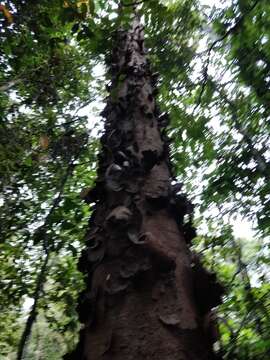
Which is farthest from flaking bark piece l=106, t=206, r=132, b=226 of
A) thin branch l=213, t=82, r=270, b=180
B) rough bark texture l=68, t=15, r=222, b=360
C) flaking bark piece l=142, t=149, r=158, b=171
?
thin branch l=213, t=82, r=270, b=180

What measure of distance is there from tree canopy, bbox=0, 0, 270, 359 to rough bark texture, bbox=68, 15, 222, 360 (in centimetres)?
60

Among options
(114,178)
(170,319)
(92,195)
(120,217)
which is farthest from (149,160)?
(170,319)

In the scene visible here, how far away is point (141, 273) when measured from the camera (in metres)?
1.30

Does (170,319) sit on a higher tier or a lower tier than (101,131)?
lower

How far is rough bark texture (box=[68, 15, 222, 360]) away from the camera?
1127mm

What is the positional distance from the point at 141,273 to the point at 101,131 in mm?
Result: 2330

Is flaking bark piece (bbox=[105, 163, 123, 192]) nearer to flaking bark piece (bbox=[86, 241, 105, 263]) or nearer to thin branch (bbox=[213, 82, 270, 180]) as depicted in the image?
flaking bark piece (bbox=[86, 241, 105, 263])

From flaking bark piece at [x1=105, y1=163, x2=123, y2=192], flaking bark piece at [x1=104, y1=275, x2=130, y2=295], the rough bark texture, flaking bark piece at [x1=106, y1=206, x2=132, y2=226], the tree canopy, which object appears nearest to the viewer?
the rough bark texture

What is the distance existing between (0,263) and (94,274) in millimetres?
5349

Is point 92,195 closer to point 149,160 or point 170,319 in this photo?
point 149,160

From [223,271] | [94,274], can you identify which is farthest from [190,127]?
[94,274]

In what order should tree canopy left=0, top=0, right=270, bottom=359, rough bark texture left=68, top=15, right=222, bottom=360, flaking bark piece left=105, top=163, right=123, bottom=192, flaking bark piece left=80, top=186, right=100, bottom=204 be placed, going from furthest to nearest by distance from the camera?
tree canopy left=0, top=0, right=270, bottom=359
flaking bark piece left=80, top=186, right=100, bottom=204
flaking bark piece left=105, top=163, right=123, bottom=192
rough bark texture left=68, top=15, right=222, bottom=360

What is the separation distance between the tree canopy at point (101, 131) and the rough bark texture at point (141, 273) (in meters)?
0.60

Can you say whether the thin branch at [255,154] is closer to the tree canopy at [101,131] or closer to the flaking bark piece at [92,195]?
the tree canopy at [101,131]
